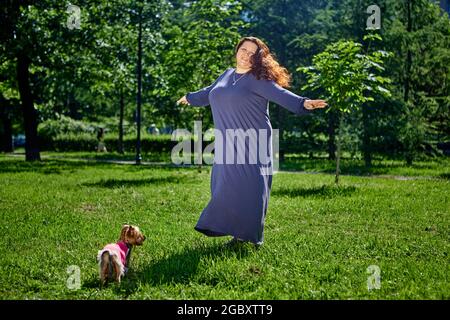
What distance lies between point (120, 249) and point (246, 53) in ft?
9.07

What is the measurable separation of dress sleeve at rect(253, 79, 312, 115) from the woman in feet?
0.04

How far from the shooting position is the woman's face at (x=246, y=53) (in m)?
6.32

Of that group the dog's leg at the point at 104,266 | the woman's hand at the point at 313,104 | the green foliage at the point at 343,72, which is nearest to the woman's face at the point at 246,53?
the woman's hand at the point at 313,104

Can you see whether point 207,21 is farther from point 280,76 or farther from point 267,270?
point 267,270

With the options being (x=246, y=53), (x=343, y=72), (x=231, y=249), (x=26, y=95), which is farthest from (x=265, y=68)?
(x=26, y=95)

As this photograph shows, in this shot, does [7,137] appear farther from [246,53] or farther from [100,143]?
[246,53]

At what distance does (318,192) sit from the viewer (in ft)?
39.5

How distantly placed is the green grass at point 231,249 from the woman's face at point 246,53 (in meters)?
2.21

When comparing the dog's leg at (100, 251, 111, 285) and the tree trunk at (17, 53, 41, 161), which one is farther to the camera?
the tree trunk at (17, 53, 41, 161)

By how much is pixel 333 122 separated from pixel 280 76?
1861cm

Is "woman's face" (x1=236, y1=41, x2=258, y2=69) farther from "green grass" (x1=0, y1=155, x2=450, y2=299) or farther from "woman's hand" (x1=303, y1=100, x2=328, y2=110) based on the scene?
"green grass" (x1=0, y1=155, x2=450, y2=299)

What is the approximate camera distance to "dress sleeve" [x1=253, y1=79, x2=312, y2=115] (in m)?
5.74

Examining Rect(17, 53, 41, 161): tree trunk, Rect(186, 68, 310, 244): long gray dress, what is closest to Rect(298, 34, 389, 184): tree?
Rect(186, 68, 310, 244): long gray dress

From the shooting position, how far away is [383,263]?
579 cm
